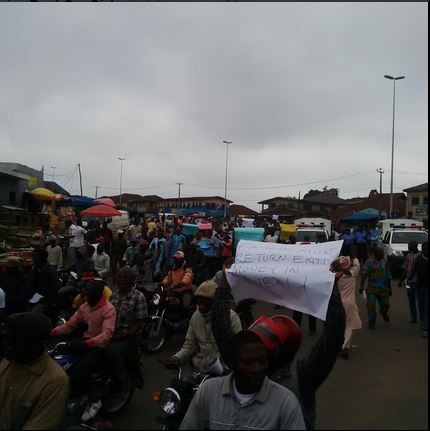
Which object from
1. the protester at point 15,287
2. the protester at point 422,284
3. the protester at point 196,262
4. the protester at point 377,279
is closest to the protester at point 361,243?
the protester at point 196,262

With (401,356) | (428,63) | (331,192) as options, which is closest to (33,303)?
(401,356)

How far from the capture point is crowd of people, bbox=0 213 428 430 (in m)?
1.95

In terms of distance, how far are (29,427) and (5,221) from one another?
15.5 metres

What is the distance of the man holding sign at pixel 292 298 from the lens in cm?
235

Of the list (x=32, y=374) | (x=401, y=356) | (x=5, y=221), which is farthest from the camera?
(x=5, y=221)

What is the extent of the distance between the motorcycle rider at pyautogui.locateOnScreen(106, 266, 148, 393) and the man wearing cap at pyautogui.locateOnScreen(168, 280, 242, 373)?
731mm

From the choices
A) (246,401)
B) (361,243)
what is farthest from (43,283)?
(361,243)

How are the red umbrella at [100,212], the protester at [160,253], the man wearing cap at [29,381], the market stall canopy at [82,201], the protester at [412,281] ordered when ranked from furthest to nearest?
the market stall canopy at [82,201], the red umbrella at [100,212], the protester at [160,253], the protester at [412,281], the man wearing cap at [29,381]

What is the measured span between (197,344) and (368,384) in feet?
7.56

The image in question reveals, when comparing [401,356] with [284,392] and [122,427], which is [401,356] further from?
[284,392]

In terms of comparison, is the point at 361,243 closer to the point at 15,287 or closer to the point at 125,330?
the point at 15,287

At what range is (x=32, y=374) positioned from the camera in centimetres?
235

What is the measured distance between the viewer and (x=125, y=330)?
4723mm

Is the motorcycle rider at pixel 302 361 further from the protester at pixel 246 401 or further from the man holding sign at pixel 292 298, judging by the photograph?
the protester at pixel 246 401
